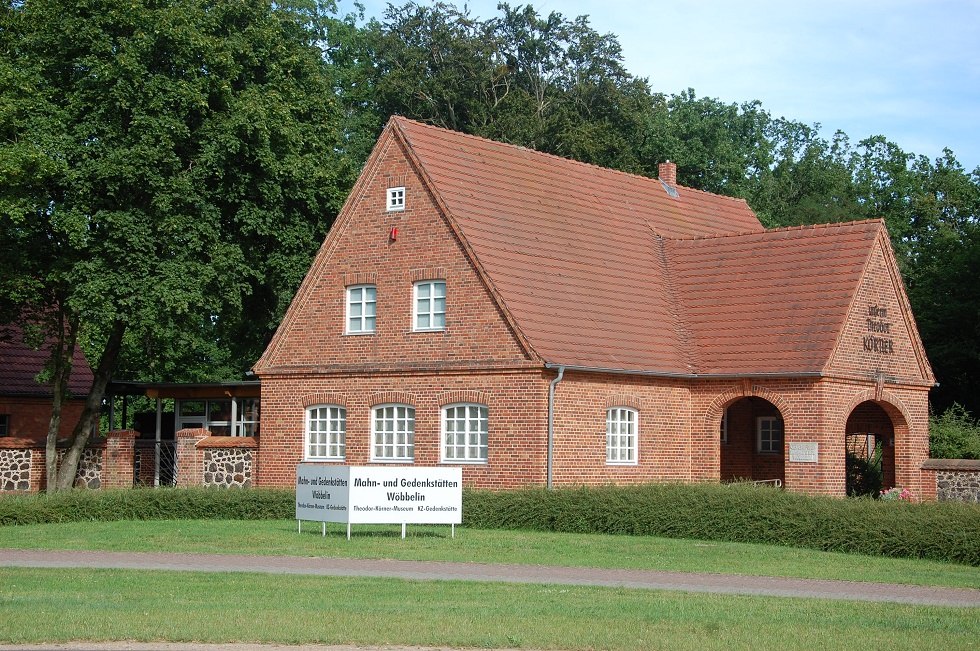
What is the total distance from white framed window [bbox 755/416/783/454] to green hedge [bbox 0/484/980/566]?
925 cm

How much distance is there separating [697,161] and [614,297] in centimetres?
2814

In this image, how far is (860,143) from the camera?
3044 inches

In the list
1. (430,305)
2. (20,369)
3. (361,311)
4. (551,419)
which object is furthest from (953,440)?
(20,369)

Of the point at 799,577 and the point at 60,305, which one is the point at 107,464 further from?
the point at 799,577

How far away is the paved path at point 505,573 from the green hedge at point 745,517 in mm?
3900

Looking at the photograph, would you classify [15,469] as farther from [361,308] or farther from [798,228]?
[798,228]

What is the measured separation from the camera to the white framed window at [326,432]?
32531 mm

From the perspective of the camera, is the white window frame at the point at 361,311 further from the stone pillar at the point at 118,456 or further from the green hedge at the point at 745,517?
the stone pillar at the point at 118,456

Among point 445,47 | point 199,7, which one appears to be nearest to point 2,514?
point 199,7

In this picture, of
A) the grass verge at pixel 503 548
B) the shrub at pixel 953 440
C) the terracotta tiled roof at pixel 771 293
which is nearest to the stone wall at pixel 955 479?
the terracotta tiled roof at pixel 771 293

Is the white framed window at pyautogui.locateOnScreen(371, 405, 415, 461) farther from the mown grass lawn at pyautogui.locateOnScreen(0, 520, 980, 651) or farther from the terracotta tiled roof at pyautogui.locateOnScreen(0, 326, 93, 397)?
the terracotta tiled roof at pyautogui.locateOnScreen(0, 326, 93, 397)

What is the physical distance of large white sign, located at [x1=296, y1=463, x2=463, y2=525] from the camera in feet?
78.0

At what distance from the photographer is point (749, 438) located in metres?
35.8

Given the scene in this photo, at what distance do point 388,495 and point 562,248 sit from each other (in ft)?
34.6
